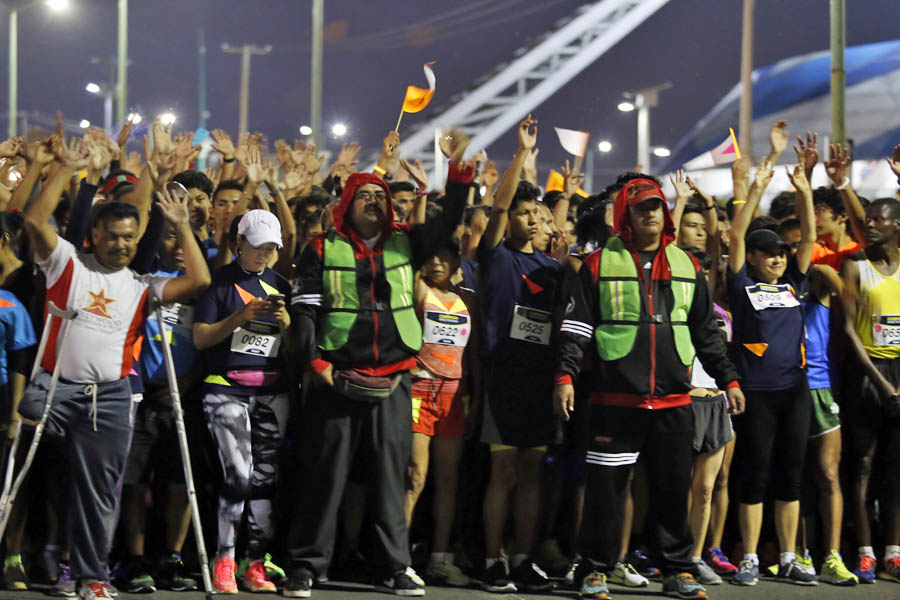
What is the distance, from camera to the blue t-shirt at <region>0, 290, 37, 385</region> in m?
6.21

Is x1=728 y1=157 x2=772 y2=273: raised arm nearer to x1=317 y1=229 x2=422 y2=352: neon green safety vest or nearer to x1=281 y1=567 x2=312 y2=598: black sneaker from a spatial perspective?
x1=317 y1=229 x2=422 y2=352: neon green safety vest

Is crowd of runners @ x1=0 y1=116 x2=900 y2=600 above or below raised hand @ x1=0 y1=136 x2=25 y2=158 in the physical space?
below

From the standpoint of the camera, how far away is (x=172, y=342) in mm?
6590

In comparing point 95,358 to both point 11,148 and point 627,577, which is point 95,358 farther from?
point 627,577

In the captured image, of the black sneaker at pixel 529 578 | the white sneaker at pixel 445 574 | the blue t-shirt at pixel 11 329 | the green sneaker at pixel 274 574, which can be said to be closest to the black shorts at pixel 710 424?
the black sneaker at pixel 529 578

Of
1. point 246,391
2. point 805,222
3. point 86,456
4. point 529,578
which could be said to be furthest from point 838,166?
point 86,456

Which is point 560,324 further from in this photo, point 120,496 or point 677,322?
point 120,496

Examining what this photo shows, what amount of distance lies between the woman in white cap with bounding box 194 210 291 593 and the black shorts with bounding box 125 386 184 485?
0.95 feet

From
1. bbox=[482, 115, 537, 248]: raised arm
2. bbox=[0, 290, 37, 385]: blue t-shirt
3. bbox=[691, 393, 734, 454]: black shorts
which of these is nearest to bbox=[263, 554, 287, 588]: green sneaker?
bbox=[0, 290, 37, 385]: blue t-shirt

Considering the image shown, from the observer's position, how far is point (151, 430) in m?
6.52

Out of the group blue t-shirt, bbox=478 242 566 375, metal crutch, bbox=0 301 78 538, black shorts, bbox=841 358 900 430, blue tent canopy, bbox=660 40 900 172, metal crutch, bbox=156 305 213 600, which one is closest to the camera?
metal crutch, bbox=0 301 78 538

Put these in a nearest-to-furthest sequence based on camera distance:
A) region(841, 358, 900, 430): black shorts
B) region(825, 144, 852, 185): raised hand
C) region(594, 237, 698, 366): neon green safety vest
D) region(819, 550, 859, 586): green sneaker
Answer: region(594, 237, 698, 366): neon green safety vest → region(819, 550, 859, 586): green sneaker → region(841, 358, 900, 430): black shorts → region(825, 144, 852, 185): raised hand

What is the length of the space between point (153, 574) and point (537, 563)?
2218 mm

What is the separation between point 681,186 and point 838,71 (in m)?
6.20
